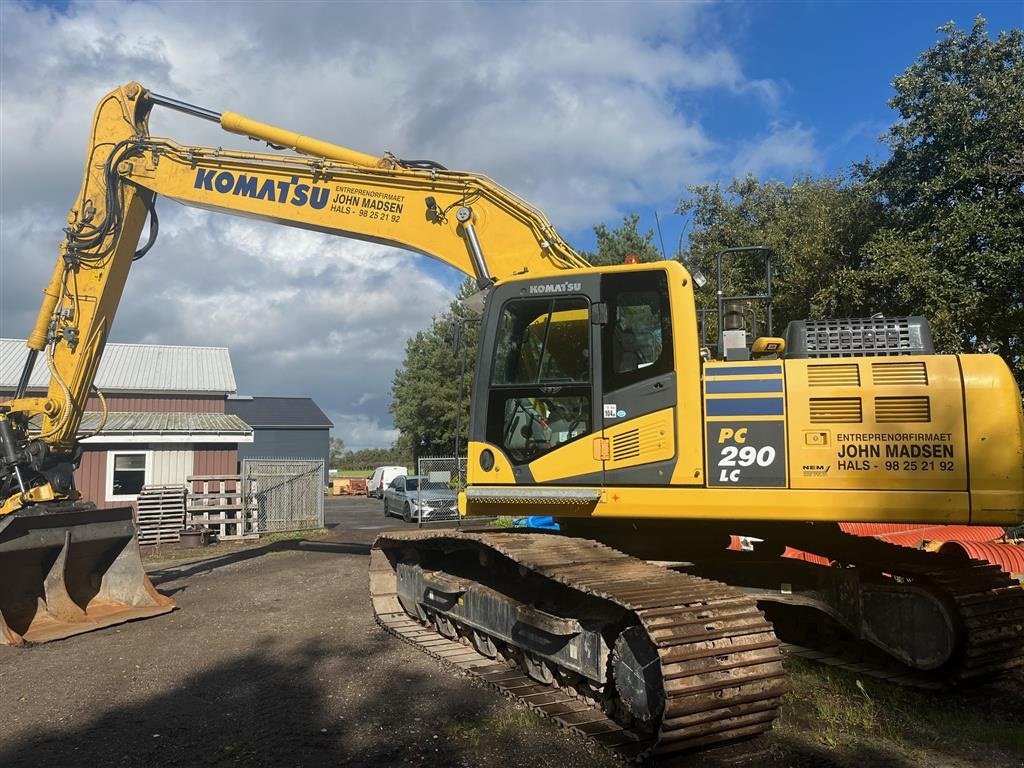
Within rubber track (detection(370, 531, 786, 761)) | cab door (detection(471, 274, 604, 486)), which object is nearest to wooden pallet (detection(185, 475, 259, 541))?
cab door (detection(471, 274, 604, 486))

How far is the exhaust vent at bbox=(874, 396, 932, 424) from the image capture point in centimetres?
512

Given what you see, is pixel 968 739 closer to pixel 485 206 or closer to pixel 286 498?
pixel 485 206

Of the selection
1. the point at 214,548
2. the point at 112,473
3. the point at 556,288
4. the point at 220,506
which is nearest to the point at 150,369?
the point at 112,473

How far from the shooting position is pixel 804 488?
17.3 ft

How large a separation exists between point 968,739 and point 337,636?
19.0 feet

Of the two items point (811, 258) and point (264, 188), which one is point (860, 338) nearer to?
point (264, 188)

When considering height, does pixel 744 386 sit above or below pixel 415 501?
above

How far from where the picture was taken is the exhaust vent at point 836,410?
5.24m

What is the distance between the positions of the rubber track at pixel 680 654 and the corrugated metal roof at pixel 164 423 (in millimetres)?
19540

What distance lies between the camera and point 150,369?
Answer: 89.3 feet

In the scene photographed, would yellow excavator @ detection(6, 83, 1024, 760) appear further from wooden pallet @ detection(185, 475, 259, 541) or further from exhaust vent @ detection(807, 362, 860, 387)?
wooden pallet @ detection(185, 475, 259, 541)

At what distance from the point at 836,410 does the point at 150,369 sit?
26.6 meters

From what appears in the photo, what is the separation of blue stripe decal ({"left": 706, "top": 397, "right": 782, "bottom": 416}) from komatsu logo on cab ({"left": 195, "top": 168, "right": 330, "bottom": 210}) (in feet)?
18.3

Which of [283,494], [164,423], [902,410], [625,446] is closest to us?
[902,410]
